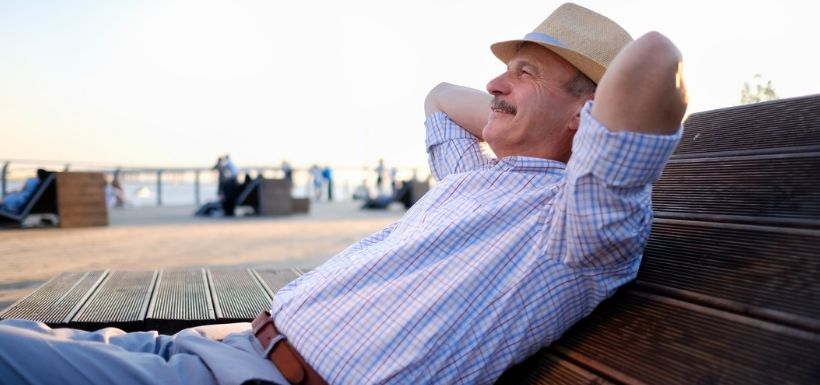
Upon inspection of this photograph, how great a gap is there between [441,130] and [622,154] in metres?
1.17

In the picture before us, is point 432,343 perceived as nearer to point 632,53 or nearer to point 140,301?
point 632,53

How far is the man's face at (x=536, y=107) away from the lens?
6.00 ft

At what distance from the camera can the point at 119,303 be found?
104 inches

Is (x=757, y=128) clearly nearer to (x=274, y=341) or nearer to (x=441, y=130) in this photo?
(x=441, y=130)

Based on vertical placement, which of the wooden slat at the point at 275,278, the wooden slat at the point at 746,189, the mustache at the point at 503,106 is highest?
the mustache at the point at 503,106

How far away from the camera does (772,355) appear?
114cm

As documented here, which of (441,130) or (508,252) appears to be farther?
(441,130)

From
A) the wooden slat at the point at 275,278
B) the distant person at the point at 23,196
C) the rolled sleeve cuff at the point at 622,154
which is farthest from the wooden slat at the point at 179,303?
the distant person at the point at 23,196

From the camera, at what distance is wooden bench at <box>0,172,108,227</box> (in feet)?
36.6

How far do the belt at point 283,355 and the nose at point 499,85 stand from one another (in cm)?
93

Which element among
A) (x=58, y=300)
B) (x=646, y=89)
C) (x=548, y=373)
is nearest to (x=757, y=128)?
(x=646, y=89)

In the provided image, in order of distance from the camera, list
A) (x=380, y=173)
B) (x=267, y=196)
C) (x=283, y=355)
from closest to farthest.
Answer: (x=283, y=355)
(x=267, y=196)
(x=380, y=173)

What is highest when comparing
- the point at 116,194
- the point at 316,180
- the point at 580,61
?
the point at 580,61

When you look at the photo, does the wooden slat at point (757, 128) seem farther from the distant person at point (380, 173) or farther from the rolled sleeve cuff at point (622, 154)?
the distant person at point (380, 173)
